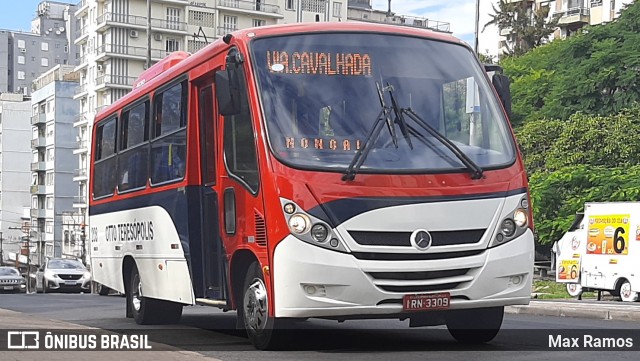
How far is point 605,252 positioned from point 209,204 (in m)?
22.3

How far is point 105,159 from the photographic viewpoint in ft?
57.5

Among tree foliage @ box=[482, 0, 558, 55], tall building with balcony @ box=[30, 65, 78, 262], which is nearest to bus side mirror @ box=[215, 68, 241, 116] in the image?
tree foliage @ box=[482, 0, 558, 55]

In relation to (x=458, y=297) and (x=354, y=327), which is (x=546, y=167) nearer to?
(x=354, y=327)

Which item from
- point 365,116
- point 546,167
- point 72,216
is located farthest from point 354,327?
point 72,216

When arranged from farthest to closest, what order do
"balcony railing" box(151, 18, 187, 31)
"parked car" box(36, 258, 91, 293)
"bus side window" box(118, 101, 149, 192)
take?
"balcony railing" box(151, 18, 187, 31)
"parked car" box(36, 258, 91, 293)
"bus side window" box(118, 101, 149, 192)

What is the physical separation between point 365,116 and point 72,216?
97600 mm

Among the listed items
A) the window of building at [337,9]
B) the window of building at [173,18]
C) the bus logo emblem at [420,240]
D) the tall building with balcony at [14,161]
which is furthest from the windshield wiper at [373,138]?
the tall building with balcony at [14,161]

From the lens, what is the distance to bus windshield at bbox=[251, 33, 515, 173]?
1012 centimetres

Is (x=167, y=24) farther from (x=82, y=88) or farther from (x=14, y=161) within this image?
(x=14, y=161)

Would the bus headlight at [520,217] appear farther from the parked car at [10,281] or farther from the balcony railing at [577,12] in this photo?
the balcony railing at [577,12]

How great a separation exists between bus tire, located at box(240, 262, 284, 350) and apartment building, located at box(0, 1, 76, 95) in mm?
132984

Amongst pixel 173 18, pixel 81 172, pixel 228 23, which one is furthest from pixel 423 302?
pixel 81 172

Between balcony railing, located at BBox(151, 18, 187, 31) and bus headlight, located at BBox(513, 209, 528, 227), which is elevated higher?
balcony railing, located at BBox(151, 18, 187, 31)

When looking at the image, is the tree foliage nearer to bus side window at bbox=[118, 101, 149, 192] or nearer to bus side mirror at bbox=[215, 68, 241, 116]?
bus side window at bbox=[118, 101, 149, 192]
